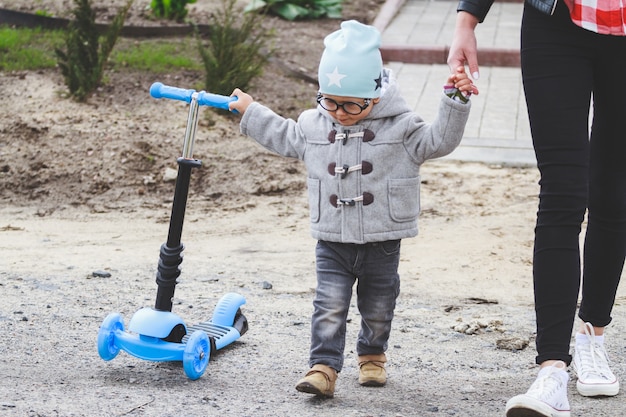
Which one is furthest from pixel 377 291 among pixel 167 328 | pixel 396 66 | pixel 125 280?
pixel 396 66

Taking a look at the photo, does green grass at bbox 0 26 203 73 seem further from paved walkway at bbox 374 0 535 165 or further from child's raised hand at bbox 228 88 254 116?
child's raised hand at bbox 228 88 254 116

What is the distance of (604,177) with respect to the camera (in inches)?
128

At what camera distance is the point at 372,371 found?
344cm

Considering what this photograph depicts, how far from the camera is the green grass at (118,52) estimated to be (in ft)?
27.0

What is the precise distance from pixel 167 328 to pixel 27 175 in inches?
134

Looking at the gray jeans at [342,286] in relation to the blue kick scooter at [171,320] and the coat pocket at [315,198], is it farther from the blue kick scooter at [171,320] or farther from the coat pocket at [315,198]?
the blue kick scooter at [171,320]

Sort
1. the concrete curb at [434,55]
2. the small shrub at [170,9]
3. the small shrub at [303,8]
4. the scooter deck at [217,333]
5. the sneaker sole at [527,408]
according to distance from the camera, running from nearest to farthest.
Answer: the sneaker sole at [527,408] → the scooter deck at [217,333] → the concrete curb at [434,55] → the small shrub at [170,9] → the small shrub at [303,8]

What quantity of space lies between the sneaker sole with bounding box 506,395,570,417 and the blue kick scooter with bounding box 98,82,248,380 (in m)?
1.07

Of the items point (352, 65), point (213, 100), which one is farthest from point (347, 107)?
point (213, 100)

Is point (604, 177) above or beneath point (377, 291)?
above

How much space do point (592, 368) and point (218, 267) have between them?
2169 mm

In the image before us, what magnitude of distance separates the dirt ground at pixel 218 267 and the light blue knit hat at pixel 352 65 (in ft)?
3.23

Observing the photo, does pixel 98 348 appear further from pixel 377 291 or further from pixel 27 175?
pixel 27 175

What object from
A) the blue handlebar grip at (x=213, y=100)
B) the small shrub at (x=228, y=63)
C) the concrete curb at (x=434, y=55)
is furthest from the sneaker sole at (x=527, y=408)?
the concrete curb at (x=434, y=55)
